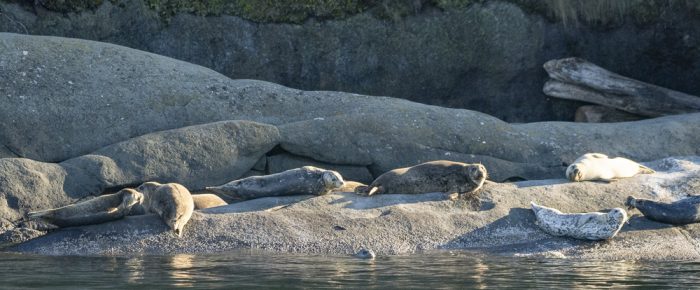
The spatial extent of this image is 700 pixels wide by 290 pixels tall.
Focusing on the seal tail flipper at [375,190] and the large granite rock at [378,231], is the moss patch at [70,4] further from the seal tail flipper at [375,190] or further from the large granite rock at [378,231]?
the seal tail flipper at [375,190]

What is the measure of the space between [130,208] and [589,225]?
412 centimetres

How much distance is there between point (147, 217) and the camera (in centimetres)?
1111

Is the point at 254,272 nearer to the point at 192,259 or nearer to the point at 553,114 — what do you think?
the point at 192,259

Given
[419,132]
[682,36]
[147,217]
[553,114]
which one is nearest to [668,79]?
[682,36]

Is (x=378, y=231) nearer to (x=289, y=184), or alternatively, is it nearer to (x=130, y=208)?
(x=289, y=184)

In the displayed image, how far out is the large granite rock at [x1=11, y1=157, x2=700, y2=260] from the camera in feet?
35.1

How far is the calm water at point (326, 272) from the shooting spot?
341 inches

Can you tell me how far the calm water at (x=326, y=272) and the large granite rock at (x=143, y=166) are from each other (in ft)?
5.24

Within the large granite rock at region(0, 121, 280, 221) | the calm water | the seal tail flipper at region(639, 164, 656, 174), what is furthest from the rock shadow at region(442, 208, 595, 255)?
the large granite rock at region(0, 121, 280, 221)

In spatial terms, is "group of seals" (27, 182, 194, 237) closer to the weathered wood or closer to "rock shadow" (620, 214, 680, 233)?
"rock shadow" (620, 214, 680, 233)

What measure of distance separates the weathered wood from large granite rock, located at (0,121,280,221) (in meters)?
4.77

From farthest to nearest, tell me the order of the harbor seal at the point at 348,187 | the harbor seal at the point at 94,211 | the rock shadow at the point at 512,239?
1. the harbor seal at the point at 348,187
2. the harbor seal at the point at 94,211
3. the rock shadow at the point at 512,239

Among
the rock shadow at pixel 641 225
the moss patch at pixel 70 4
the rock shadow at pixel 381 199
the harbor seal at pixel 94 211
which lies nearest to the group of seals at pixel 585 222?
the rock shadow at pixel 641 225

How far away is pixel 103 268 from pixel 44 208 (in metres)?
2.60
